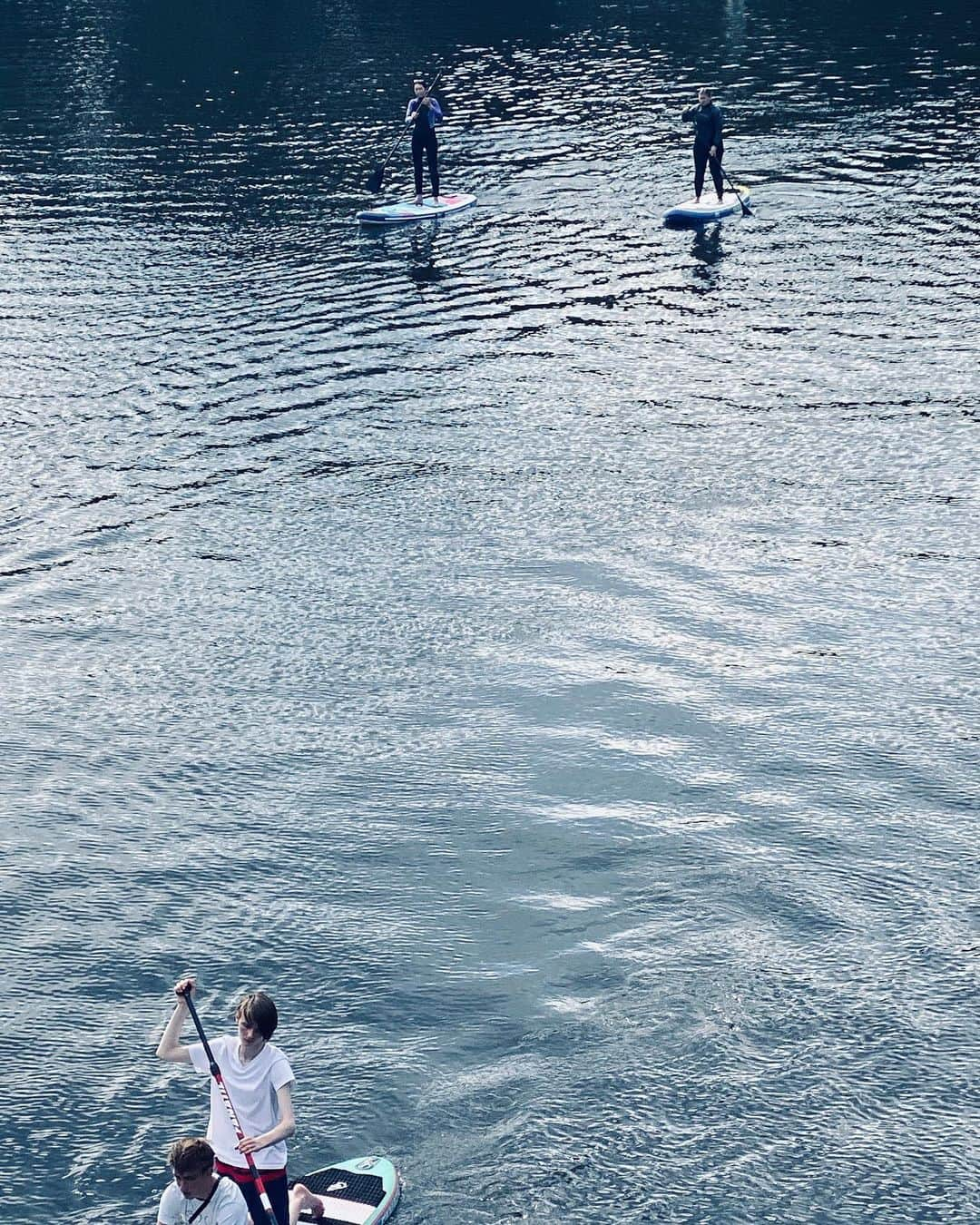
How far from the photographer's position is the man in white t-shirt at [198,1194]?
990 centimetres

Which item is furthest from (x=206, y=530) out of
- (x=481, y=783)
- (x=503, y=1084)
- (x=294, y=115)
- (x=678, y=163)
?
(x=294, y=115)

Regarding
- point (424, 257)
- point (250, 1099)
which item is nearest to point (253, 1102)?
point (250, 1099)

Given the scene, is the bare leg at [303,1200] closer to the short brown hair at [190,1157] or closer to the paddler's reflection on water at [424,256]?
the short brown hair at [190,1157]

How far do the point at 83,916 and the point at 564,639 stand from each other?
7.51 m

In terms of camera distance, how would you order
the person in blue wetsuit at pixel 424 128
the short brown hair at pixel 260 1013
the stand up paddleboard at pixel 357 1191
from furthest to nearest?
the person in blue wetsuit at pixel 424 128, the stand up paddleboard at pixel 357 1191, the short brown hair at pixel 260 1013

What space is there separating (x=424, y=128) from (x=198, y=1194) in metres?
33.6

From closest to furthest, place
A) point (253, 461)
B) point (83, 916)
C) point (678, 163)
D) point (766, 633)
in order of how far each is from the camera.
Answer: point (83, 916) → point (766, 633) → point (253, 461) → point (678, 163)

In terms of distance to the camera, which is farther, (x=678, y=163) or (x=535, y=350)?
(x=678, y=163)

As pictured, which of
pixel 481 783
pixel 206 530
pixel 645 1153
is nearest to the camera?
pixel 645 1153

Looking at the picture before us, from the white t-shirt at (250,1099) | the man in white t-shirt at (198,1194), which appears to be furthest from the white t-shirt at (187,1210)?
the white t-shirt at (250,1099)

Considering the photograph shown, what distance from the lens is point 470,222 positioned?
130 ft

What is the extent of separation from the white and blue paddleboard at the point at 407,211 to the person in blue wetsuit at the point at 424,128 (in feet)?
1.26

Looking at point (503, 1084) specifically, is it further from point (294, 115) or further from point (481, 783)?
point (294, 115)

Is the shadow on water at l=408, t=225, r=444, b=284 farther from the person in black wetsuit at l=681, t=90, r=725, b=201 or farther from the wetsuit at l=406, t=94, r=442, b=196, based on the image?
the person in black wetsuit at l=681, t=90, r=725, b=201
